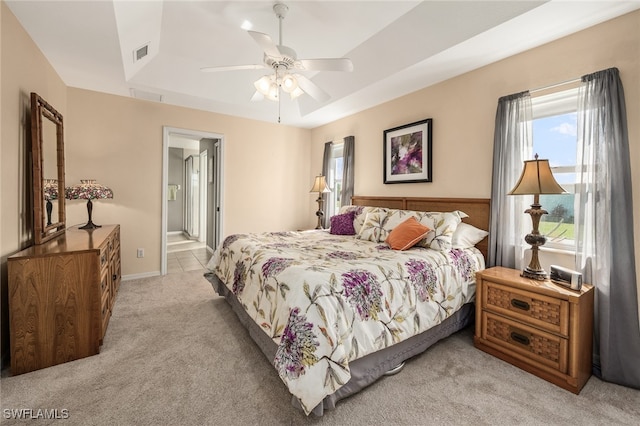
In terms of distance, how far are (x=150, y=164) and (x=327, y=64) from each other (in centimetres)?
314

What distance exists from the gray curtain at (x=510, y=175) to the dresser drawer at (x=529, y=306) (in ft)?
1.68

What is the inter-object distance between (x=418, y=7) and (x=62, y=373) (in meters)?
4.03

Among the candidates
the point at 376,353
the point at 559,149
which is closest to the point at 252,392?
the point at 376,353

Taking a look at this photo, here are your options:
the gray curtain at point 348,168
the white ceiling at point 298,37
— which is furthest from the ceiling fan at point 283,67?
the gray curtain at point 348,168

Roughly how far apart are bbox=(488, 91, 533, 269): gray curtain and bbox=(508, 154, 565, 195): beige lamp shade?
45cm

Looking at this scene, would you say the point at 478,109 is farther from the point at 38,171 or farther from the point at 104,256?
the point at 38,171

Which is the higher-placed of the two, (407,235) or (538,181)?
(538,181)

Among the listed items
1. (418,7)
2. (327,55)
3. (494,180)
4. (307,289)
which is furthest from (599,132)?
(327,55)

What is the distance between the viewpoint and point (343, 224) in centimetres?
362

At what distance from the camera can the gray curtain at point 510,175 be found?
252cm

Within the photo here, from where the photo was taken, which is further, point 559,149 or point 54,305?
point 559,149

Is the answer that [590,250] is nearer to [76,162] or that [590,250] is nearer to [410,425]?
[410,425]

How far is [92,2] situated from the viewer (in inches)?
79.8

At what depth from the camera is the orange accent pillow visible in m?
2.64
